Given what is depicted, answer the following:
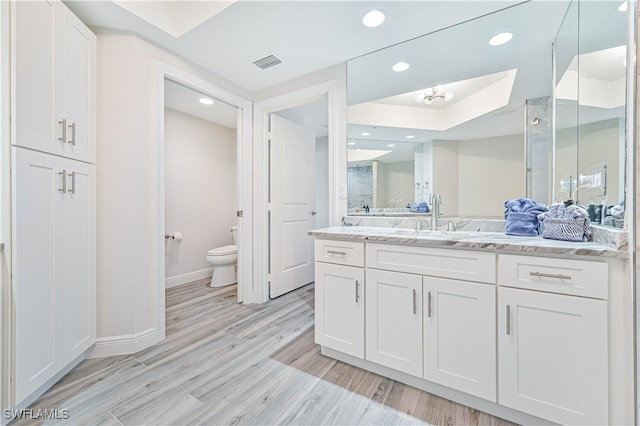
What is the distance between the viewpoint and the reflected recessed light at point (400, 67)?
2006mm

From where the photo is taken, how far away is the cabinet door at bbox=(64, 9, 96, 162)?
4.90ft

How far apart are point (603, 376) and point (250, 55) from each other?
2.80 m

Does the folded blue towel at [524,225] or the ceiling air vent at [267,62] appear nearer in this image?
the folded blue towel at [524,225]

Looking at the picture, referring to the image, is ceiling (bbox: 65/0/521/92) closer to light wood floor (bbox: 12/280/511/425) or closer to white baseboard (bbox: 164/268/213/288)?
light wood floor (bbox: 12/280/511/425)

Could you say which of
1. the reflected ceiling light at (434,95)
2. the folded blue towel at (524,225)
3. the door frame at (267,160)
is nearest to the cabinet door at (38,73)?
the door frame at (267,160)

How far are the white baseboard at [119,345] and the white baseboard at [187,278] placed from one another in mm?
1536

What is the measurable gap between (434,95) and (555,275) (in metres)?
1.44

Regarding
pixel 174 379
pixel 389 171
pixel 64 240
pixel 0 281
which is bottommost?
pixel 174 379

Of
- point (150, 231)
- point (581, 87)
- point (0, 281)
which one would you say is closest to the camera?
point (0, 281)

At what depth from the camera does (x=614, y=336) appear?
99 centimetres

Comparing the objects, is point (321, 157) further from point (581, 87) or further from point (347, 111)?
point (581, 87)

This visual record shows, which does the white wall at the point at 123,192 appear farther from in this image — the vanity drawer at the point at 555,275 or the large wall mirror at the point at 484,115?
the vanity drawer at the point at 555,275

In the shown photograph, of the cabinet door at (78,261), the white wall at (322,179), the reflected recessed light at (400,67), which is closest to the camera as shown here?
the cabinet door at (78,261)

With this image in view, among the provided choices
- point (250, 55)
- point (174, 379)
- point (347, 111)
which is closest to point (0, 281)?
point (174, 379)
